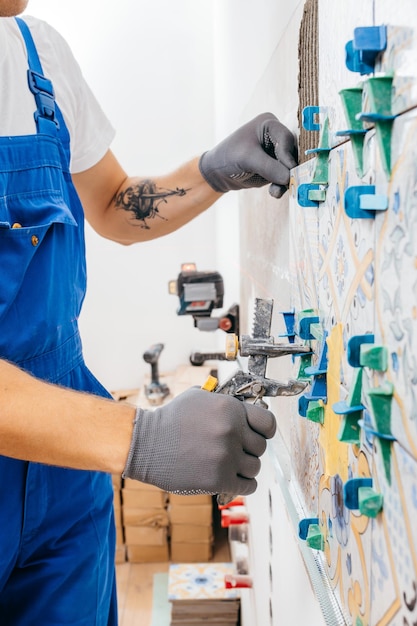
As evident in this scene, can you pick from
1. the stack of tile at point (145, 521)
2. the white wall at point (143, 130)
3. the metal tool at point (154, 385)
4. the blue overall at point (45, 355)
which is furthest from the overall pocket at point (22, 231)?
the white wall at point (143, 130)

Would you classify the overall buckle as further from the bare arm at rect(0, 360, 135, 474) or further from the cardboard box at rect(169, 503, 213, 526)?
the cardboard box at rect(169, 503, 213, 526)

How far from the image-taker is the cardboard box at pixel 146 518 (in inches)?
120

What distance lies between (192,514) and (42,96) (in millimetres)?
2297

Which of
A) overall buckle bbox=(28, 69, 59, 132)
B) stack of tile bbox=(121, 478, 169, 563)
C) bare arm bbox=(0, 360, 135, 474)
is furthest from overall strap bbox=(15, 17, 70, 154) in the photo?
stack of tile bbox=(121, 478, 169, 563)

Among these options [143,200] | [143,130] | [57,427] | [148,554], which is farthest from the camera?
[143,130]

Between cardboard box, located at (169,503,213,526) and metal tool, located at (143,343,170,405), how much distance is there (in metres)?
0.53

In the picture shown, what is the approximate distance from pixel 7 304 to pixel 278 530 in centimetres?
75

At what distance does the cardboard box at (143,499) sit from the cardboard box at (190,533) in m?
0.14

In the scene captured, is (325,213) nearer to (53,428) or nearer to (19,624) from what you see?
(53,428)

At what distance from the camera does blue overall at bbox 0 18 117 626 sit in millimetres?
1124

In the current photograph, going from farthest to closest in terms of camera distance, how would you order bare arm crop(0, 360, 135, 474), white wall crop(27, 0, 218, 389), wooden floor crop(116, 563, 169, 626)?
white wall crop(27, 0, 218, 389) < wooden floor crop(116, 563, 169, 626) < bare arm crop(0, 360, 135, 474)

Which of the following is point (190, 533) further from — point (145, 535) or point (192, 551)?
point (145, 535)

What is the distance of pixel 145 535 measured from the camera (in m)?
3.09

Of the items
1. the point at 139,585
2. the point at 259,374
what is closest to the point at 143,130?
the point at 139,585
